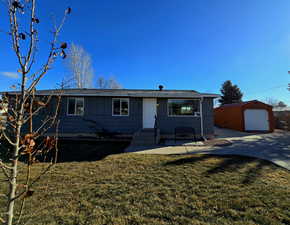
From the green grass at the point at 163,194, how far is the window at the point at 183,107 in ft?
16.6

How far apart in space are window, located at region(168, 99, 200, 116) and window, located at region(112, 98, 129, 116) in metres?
3.02

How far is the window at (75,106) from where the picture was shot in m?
9.37

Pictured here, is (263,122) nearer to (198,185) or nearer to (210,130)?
(210,130)

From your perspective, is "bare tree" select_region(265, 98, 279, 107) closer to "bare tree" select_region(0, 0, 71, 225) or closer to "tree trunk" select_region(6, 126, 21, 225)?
"bare tree" select_region(0, 0, 71, 225)

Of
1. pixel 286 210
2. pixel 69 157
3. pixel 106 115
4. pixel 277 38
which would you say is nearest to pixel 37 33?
pixel 286 210

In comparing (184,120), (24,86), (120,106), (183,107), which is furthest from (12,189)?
(183,107)

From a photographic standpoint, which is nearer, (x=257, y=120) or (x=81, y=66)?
(x=257, y=120)

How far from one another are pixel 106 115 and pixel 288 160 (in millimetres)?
9159

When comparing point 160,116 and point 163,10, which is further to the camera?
point 160,116

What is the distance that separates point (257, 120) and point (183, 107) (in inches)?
339

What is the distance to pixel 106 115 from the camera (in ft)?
30.7

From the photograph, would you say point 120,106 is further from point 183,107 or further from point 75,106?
point 183,107

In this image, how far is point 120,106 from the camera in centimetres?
945

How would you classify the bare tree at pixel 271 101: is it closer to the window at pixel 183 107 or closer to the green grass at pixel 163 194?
the window at pixel 183 107
